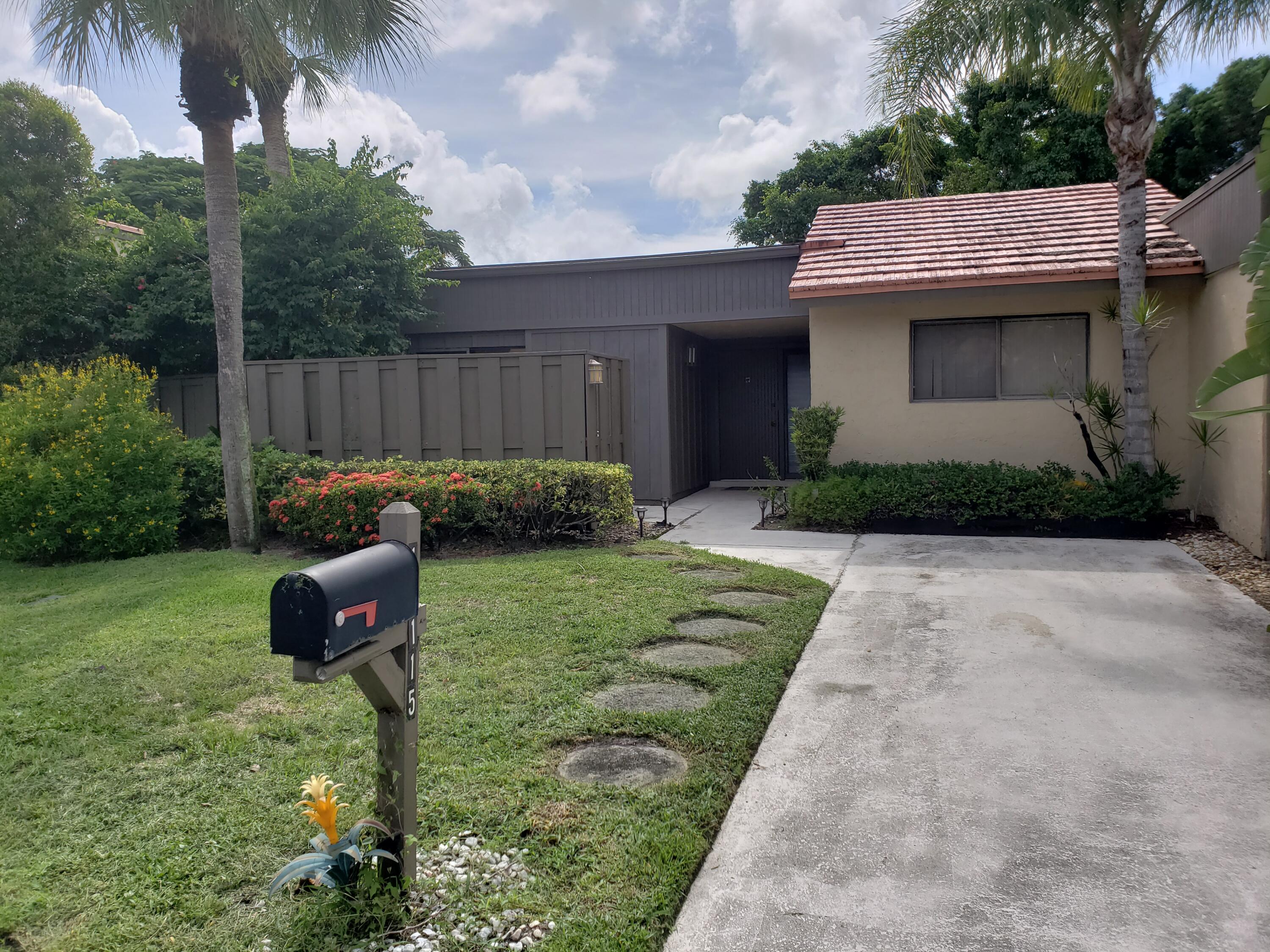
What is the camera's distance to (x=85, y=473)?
8312mm

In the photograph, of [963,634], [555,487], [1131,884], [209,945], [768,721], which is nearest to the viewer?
[209,945]

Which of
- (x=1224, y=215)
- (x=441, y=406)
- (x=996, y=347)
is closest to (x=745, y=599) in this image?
(x=441, y=406)

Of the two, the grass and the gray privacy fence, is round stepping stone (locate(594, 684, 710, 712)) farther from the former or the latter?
the gray privacy fence

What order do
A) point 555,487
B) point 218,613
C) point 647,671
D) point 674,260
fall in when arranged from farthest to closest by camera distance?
point 674,260 → point 555,487 → point 218,613 → point 647,671

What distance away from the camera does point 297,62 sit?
11.5 metres

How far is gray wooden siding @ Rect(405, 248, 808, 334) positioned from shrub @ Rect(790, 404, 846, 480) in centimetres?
214

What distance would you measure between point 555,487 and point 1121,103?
277 inches

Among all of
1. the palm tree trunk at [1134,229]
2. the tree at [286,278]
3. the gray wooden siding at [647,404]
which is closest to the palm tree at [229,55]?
the tree at [286,278]

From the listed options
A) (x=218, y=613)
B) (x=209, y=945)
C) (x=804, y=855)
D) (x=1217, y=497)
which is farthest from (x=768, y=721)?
(x=1217, y=497)

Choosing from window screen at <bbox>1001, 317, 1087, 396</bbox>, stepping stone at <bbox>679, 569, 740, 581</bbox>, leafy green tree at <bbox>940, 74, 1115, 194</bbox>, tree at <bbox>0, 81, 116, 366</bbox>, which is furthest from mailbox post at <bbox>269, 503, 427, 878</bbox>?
leafy green tree at <bbox>940, 74, 1115, 194</bbox>

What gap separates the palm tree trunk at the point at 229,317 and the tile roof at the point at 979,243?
616cm

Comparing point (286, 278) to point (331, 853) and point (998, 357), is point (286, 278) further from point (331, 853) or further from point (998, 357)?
point (331, 853)

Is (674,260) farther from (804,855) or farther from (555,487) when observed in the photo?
(804,855)

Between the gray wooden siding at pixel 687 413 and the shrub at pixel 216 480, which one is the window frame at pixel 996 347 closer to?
the gray wooden siding at pixel 687 413
